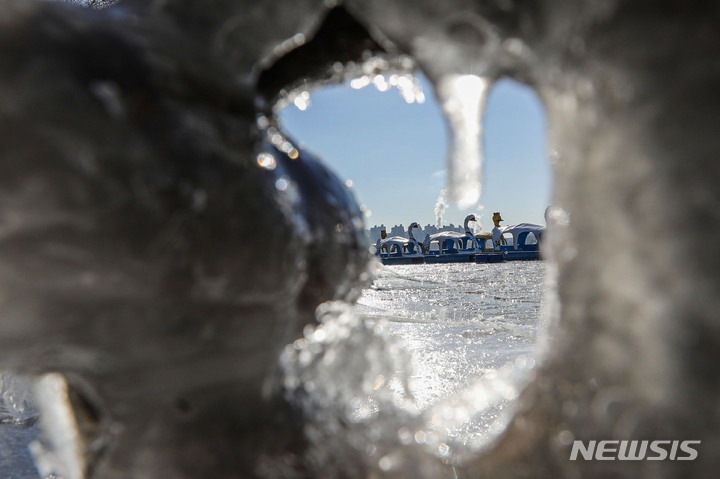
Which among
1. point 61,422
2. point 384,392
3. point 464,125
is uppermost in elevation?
→ point 464,125

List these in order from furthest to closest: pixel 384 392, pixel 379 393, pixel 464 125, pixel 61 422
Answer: pixel 384 392
pixel 379 393
pixel 61 422
pixel 464 125

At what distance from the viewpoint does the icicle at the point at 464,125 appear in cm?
55

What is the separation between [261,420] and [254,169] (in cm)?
41

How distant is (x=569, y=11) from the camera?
0.43 m

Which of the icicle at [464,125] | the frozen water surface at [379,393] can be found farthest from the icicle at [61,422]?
the icicle at [464,125]

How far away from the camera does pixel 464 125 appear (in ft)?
1.86

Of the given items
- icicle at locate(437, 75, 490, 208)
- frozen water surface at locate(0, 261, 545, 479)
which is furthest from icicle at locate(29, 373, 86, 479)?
icicle at locate(437, 75, 490, 208)

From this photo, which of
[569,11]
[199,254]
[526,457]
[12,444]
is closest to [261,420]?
[199,254]

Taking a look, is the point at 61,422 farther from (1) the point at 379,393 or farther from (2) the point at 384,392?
(2) the point at 384,392

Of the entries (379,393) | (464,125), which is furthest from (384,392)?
(464,125)

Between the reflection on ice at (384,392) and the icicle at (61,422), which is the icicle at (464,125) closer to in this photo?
the reflection on ice at (384,392)

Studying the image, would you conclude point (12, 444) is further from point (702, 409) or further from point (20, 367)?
point (702, 409)

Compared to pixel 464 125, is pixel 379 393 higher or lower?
Result: lower

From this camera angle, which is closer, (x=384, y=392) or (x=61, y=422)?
(x=61, y=422)
